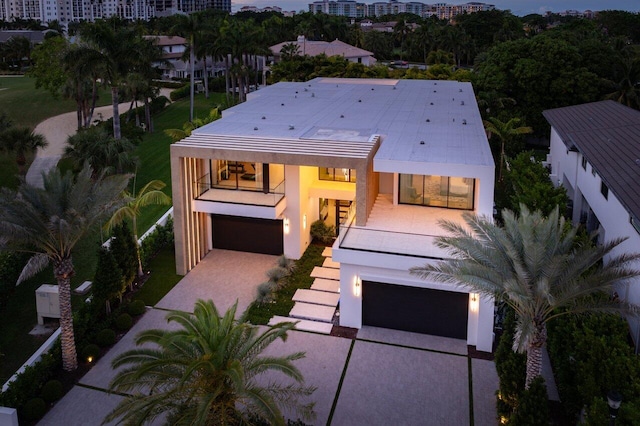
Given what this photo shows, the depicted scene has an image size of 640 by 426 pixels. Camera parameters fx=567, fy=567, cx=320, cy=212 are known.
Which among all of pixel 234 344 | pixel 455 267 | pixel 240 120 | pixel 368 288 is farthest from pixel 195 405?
pixel 240 120

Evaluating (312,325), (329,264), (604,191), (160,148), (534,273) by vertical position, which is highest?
(604,191)

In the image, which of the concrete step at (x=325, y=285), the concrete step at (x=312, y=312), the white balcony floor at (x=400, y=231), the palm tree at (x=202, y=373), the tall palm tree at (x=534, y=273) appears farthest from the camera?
the concrete step at (x=325, y=285)

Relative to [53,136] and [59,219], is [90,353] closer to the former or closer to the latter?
[59,219]

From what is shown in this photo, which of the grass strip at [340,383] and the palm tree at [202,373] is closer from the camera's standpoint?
the palm tree at [202,373]

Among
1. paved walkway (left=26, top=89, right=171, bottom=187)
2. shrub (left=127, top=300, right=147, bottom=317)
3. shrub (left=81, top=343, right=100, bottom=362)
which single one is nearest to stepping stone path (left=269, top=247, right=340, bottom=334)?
shrub (left=127, top=300, right=147, bottom=317)

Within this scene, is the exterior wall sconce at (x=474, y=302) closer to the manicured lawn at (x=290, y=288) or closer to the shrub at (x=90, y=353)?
the manicured lawn at (x=290, y=288)

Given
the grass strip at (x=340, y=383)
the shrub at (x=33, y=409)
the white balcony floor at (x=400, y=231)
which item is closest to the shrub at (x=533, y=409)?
the grass strip at (x=340, y=383)

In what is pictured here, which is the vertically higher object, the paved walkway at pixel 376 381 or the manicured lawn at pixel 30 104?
the manicured lawn at pixel 30 104

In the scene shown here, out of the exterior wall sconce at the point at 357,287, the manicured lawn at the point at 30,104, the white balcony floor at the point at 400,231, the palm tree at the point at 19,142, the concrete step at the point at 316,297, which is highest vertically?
the manicured lawn at the point at 30,104

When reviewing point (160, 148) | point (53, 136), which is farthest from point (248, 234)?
point (53, 136)
